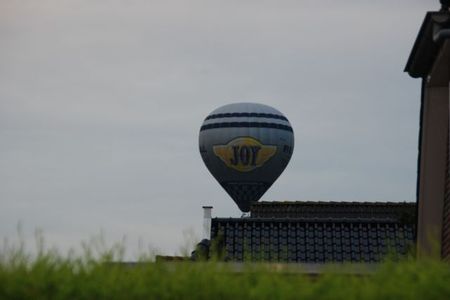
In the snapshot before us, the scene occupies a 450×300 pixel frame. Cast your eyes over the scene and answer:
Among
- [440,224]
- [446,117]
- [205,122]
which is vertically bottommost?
[440,224]

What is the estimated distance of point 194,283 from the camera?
32.3ft

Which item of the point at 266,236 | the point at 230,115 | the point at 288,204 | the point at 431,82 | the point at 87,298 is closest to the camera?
the point at 87,298

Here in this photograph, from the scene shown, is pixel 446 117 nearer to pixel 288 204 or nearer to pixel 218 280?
pixel 218 280

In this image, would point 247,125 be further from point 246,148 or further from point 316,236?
point 316,236

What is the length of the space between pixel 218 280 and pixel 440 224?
10896mm

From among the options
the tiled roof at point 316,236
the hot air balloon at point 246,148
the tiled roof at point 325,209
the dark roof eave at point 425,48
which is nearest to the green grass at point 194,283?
the dark roof eave at point 425,48

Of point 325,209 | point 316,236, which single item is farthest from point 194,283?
point 325,209

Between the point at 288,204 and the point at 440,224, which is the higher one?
the point at 288,204

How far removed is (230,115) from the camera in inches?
3521

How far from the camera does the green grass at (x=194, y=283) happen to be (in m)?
9.58

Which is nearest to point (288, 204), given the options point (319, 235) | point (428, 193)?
point (319, 235)

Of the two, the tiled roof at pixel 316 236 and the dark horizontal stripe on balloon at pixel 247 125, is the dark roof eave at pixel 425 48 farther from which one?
the dark horizontal stripe on balloon at pixel 247 125

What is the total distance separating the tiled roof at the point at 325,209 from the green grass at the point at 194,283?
40227mm

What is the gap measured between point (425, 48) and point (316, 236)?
779 inches
